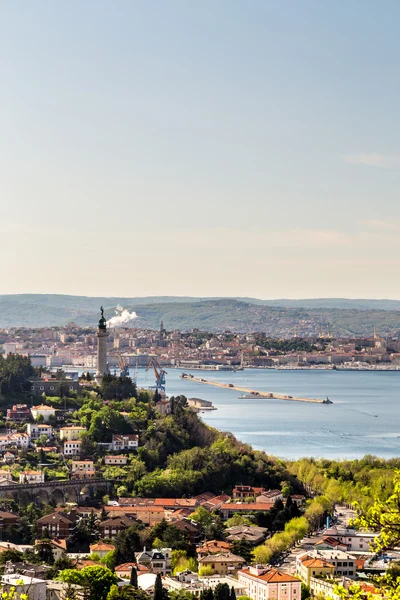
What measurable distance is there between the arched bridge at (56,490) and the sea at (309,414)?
8224 millimetres

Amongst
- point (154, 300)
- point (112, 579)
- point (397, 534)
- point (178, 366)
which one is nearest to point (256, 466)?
point (112, 579)

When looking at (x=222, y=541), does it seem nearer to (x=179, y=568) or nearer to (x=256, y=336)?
(x=179, y=568)

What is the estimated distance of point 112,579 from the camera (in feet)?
51.2

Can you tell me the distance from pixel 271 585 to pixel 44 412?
13529mm

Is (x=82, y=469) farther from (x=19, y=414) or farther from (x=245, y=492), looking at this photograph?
(x=19, y=414)

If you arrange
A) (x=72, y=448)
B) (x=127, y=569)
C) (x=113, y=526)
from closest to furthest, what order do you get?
(x=127, y=569) → (x=113, y=526) → (x=72, y=448)

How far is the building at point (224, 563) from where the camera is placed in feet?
58.7

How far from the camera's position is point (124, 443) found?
26.6m

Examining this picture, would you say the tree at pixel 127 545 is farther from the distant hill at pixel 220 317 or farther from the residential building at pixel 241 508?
the distant hill at pixel 220 317

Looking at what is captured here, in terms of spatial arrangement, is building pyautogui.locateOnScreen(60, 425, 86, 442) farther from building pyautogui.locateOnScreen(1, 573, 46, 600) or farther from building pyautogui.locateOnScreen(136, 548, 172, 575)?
building pyautogui.locateOnScreen(1, 573, 46, 600)

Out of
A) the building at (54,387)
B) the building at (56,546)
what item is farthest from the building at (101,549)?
the building at (54,387)

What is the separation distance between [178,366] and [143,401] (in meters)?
62.4

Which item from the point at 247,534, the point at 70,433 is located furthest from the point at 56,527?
the point at 70,433

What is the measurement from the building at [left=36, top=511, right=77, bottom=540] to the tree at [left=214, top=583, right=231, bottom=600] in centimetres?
477
